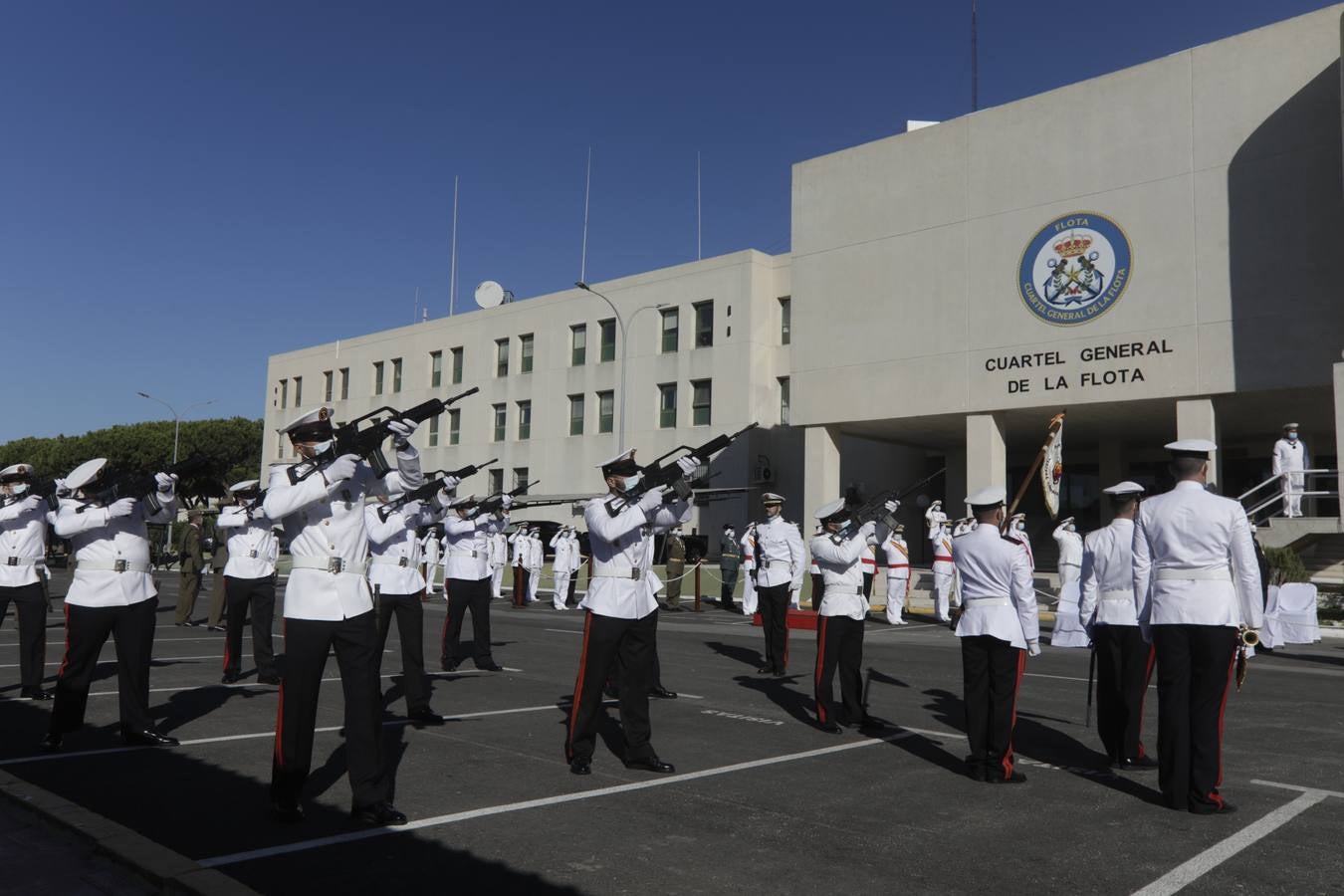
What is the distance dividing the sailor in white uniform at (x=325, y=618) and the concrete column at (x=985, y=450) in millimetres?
25482

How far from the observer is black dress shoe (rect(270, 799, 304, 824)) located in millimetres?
5488

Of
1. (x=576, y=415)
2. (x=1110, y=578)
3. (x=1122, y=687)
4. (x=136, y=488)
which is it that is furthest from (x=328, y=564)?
(x=576, y=415)

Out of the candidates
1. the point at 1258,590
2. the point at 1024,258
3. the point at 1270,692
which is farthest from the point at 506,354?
the point at 1258,590

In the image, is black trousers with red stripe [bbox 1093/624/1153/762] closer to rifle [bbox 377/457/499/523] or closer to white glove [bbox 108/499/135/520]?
rifle [bbox 377/457/499/523]

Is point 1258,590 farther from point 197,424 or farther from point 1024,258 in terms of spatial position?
point 197,424

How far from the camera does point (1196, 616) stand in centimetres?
614

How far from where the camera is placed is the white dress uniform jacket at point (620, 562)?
706cm

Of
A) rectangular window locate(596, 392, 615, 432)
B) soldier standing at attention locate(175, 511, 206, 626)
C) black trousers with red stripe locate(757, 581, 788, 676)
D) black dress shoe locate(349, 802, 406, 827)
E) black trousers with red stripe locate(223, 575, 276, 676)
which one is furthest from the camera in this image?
rectangular window locate(596, 392, 615, 432)

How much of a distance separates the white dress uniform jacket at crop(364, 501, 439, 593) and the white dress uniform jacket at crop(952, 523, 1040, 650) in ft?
17.5

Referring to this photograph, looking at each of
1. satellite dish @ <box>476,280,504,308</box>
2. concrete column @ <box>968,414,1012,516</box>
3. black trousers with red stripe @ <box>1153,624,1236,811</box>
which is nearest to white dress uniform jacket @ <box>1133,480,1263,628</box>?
black trousers with red stripe @ <box>1153,624,1236,811</box>

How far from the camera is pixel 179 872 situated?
450 cm

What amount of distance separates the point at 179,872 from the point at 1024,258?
90.8ft

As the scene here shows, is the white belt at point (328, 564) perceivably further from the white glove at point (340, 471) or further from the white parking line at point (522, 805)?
the white parking line at point (522, 805)

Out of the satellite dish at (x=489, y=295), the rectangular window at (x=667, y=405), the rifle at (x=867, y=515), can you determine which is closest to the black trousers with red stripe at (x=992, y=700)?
the rifle at (x=867, y=515)
